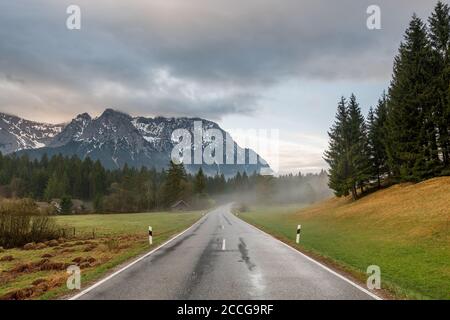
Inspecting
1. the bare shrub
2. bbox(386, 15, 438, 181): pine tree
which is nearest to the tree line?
bbox(386, 15, 438, 181): pine tree

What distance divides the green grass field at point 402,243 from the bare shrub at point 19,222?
20.2 metres

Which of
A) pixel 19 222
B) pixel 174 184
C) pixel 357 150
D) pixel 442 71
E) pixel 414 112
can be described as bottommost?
pixel 19 222

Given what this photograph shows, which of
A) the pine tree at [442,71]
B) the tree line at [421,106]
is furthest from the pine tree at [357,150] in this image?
the pine tree at [442,71]

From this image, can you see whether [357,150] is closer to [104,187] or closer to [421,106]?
[421,106]

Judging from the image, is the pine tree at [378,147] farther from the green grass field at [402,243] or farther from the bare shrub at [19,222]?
the bare shrub at [19,222]

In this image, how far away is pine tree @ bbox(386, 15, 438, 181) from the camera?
41.3 metres

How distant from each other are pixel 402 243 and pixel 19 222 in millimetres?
27506

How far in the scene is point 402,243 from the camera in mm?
20797

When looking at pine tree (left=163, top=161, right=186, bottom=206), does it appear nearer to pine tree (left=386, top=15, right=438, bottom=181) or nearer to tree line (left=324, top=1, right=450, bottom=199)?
tree line (left=324, top=1, right=450, bottom=199)

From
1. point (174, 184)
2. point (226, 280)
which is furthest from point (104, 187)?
point (226, 280)

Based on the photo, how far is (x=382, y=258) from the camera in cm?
1666
